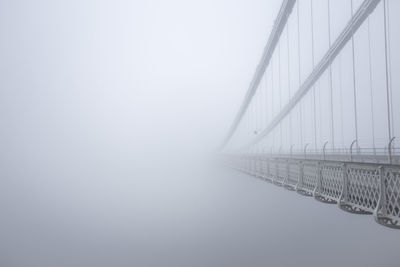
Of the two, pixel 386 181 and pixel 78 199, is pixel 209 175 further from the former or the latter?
pixel 386 181

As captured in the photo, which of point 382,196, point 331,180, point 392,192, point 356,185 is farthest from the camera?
point 331,180

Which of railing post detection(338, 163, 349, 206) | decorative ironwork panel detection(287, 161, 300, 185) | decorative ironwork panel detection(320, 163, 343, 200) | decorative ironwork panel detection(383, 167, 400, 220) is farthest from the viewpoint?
decorative ironwork panel detection(287, 161, 300, 185)

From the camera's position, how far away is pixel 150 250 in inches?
966

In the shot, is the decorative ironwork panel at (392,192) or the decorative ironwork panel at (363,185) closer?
the decorative ironwork panel at (392,192)

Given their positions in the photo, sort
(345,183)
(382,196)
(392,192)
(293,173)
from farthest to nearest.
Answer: (293,173), (345,183), (382,196), (392,192)

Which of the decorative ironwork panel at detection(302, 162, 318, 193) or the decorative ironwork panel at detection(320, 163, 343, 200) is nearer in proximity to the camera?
the decorative ironwork panel at detection(320, 163, 343, 200)

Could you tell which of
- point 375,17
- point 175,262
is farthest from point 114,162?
point 375,17

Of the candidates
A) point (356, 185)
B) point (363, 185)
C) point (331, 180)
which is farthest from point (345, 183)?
point (331, 180)

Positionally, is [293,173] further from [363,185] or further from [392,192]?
[392,192]

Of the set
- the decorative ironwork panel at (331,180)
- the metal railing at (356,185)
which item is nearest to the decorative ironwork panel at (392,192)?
the metal railing at (356,185)

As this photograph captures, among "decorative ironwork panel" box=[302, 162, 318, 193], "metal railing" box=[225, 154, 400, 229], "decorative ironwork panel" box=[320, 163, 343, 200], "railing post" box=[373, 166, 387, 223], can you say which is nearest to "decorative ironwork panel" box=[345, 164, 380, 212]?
"metal railing" box=[225, 154, 400, 229]

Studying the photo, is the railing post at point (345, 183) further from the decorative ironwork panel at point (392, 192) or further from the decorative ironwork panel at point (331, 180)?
the decorative ironwork panel at point (392, 192)

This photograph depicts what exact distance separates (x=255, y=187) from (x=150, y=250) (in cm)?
2981

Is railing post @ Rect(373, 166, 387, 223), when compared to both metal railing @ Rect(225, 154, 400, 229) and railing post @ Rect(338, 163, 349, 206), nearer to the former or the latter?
metal railing @ Rect(225, 154, 400, 229)
